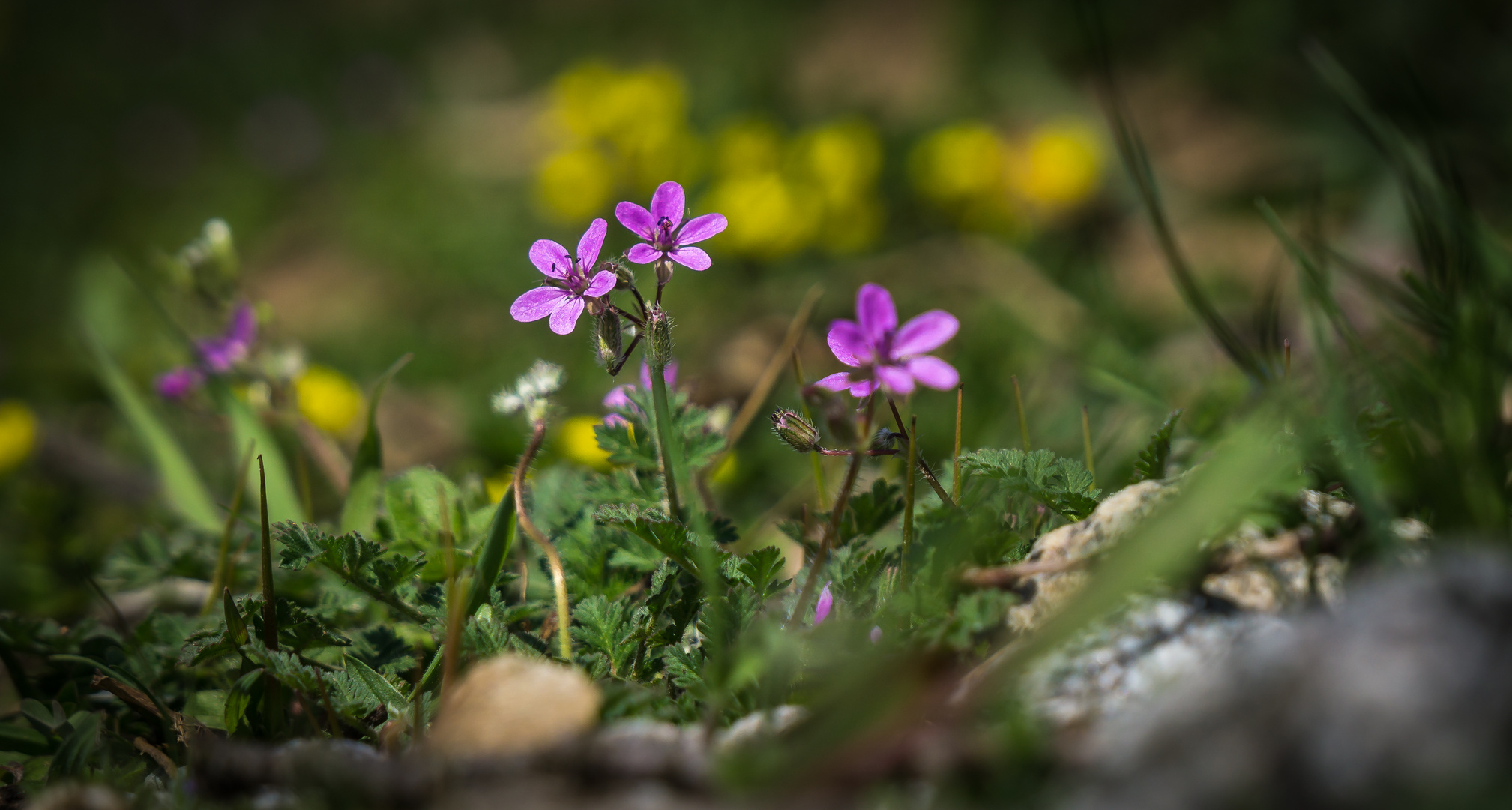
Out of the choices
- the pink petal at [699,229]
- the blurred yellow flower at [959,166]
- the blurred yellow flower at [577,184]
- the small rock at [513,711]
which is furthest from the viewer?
the blurred yellow flower at [577,184]

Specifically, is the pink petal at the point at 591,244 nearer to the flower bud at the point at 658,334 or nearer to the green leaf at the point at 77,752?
the flower bud at the point at 658,334

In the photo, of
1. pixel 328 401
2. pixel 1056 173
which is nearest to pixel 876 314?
pixel 328 401

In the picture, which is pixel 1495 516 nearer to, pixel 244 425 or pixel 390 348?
pixel 244 425

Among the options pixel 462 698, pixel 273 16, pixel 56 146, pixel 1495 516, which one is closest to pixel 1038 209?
pixel 1495 516

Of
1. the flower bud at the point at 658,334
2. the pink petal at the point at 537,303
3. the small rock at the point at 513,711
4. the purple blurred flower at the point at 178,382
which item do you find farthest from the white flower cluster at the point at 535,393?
the purple blurred flower at the point at 178,382

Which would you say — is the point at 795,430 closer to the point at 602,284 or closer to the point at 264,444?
the point at 602,284

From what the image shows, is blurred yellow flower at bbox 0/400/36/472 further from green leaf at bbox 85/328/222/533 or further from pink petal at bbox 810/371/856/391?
pink petal at bbox 810/371/856/391
